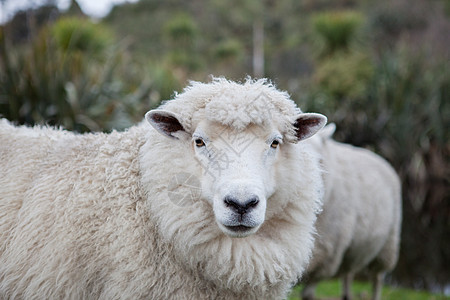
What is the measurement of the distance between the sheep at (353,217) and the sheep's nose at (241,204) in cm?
227

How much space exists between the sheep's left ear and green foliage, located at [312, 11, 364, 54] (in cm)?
1385

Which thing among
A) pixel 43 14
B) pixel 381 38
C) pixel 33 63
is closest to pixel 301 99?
pixel 33 63

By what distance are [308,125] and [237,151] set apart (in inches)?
21.7

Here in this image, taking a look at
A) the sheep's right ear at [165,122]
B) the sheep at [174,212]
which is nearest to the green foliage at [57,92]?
the sheep at [174,212]

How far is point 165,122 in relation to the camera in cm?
254

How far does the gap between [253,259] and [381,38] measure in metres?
26.2

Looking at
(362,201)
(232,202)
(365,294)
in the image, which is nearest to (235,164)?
(232,202)

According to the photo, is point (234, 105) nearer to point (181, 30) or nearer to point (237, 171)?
Answer: point (237, 171)

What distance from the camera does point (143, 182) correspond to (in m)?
2.56

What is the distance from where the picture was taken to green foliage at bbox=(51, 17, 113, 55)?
29.5ft

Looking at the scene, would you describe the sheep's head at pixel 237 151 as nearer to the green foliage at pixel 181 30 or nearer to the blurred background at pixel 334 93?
the blurred background at pixel 334 93

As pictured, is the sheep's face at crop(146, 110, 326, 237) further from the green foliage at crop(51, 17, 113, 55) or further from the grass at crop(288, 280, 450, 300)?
the green foliage at crop(51, 17, 113, 55)

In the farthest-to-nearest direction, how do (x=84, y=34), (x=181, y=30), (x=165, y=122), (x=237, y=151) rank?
1. (x=181, y=30)
2. (x=84, y=34)
3. (x=165, y=122)
4. (x=237, y=151)

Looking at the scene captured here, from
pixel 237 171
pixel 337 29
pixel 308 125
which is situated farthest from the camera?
pixel 337 29
